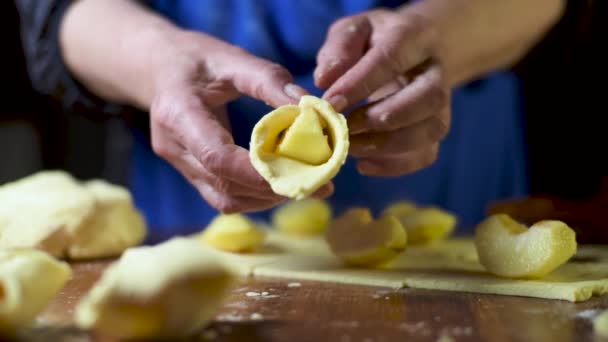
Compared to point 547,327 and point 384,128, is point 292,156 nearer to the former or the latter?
point 384,128

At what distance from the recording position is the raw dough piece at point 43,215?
1169 mm

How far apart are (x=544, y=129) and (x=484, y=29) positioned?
52cm

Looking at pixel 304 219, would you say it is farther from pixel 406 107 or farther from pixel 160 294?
pixel 160 294

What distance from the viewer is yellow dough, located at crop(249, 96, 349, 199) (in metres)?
0.84

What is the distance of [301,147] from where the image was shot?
866 millimetres

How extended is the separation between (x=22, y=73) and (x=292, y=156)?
1784mm

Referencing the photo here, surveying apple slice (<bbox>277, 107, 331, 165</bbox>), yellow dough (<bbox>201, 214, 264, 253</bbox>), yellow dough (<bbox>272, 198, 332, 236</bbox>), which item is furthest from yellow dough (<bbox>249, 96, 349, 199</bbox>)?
yellow dough (<bbox>272, 198, 332, 236</bbox>)

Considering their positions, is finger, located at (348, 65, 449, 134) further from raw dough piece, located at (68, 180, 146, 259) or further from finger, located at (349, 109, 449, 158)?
raw dough piece, located at (68, 180, 146, 259)

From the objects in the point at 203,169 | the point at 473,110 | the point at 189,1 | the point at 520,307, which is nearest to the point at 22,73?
the point at 189,1

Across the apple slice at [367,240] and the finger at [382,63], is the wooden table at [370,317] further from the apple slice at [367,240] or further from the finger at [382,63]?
the finger at [382,63]

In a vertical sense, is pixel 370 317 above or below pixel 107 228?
above

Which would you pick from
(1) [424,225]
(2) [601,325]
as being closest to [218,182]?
(1) [424,225]

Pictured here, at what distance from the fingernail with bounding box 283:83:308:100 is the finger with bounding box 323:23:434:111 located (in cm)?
4

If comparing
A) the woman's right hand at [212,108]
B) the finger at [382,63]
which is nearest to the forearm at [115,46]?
the woman's right hand at [212,108]
